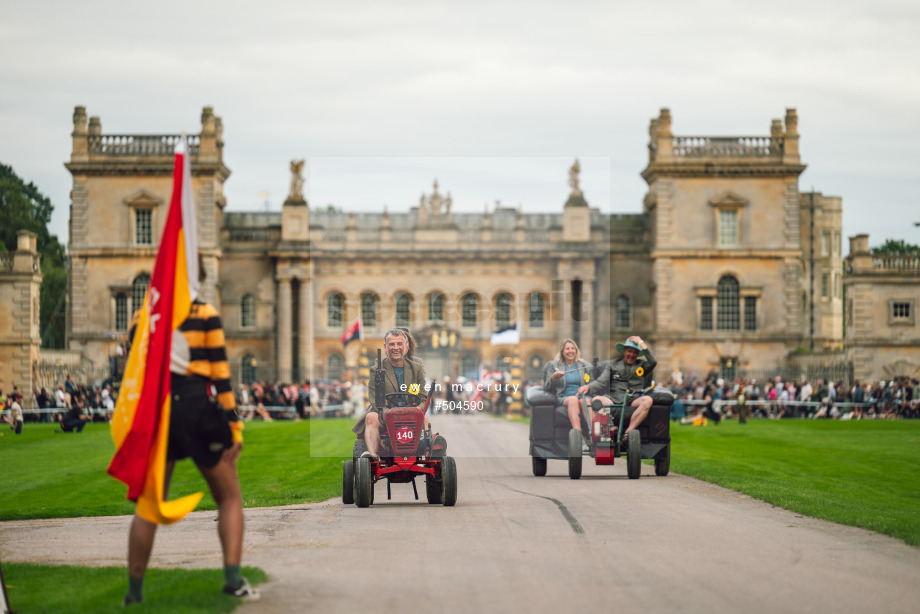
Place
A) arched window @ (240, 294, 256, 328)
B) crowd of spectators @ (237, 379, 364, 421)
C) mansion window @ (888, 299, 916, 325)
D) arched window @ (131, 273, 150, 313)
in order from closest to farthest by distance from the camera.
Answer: crowd of spectators @ (237, 379, 364, 421) → mansion window @ (888, 299, 916, 325) → arched window @ (131, 273, 150, 313) → arched window @ (240, 294, 256, 328)

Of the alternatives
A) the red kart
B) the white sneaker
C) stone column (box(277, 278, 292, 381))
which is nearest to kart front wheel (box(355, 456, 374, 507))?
the red kart

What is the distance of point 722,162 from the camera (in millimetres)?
68438

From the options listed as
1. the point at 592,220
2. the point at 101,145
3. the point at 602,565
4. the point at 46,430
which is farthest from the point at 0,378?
the point at 602,565

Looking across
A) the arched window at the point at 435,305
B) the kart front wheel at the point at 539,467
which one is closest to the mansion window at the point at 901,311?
the arched window at the point at 435,305

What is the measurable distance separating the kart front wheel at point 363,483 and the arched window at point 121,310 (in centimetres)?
5645

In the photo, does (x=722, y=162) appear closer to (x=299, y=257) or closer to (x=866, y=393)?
(x=866, y=393)

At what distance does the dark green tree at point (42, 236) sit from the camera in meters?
87.1

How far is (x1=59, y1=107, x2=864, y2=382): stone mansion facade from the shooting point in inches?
2707

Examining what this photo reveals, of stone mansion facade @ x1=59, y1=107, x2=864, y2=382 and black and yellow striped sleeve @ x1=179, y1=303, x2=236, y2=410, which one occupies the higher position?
stone mansion facade @ x1=59, y1=107, x2=864, y2=382

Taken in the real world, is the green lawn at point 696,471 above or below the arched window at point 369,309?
below

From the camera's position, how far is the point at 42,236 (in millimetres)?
92125

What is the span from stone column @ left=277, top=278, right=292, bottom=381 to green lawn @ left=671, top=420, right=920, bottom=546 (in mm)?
35619

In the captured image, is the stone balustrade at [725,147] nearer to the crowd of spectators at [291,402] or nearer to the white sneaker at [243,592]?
the crowd of spectators at [291,402]

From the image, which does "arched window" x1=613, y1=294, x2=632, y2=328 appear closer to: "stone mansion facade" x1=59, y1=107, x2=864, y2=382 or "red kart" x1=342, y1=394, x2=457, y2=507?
"stone mansion facade" x1=59, y1=107, x2=864, y2=382
